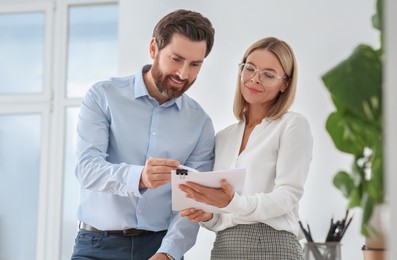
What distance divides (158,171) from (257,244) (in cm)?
43

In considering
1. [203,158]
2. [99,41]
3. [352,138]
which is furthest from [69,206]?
[352,138]

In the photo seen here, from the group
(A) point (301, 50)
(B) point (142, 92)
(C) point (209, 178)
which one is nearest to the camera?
(C) point (209, 178)

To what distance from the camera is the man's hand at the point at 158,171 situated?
229 cm

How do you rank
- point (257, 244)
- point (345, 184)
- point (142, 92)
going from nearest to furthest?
1. point (345, 184)
2. point (257, 244)
3. point (142, 92)

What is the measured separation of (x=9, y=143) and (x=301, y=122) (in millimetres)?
3457

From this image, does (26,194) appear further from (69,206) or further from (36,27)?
(36,27)

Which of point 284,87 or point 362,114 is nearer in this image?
point 362,114

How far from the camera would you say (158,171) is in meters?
2.29

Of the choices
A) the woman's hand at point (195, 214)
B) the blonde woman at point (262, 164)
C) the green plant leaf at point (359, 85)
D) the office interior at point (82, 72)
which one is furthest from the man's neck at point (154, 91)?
the green plant leaf at point (359, 85)

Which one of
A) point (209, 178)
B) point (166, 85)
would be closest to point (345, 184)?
point (209, 178)

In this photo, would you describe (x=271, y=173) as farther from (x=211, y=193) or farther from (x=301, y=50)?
(x=301, y=50)

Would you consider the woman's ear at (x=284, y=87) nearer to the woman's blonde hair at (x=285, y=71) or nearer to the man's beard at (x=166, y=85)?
the woman's blonde hair at (x=285, y=71)

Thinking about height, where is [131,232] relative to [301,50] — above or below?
below

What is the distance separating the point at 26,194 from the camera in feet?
17.1
